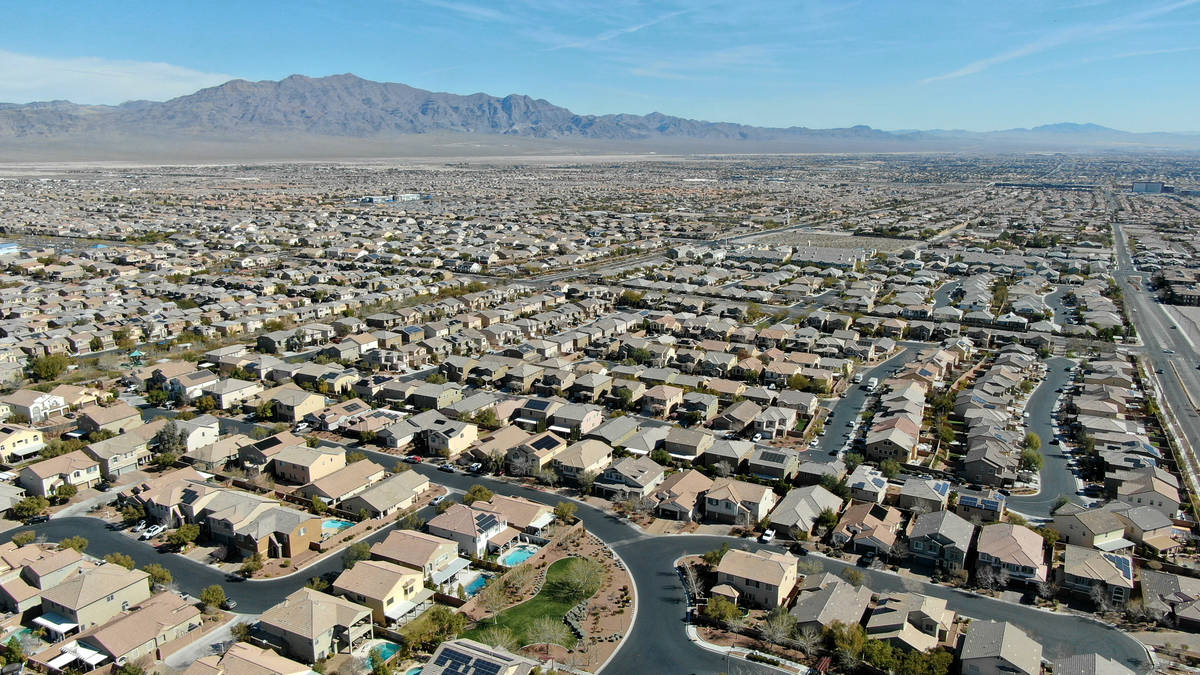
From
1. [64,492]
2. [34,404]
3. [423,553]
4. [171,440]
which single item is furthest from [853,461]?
[34,404]

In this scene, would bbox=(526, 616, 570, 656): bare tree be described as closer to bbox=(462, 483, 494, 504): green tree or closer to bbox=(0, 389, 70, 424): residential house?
bbox=(462, 483, 494, 504): green tree

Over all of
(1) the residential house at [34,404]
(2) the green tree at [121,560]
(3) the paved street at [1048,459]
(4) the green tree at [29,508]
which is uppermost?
(1) the residential house at [34,404]

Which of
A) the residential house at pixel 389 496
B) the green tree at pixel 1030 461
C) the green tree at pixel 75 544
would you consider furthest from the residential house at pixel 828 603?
the green tree at pixel 75 544

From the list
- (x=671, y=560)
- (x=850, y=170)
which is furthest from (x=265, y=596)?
(x=850, y=170)

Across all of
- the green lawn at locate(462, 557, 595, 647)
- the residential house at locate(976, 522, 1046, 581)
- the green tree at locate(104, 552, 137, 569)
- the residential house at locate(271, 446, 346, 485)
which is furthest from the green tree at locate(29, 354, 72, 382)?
the residential house at locate(976, 522, 1046, 581)

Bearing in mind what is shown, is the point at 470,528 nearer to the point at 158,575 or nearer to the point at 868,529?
the point at 158,575

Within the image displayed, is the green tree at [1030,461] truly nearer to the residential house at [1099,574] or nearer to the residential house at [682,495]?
the residential house at [1099,574]

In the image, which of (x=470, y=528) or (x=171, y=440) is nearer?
(x=470, y=528)
